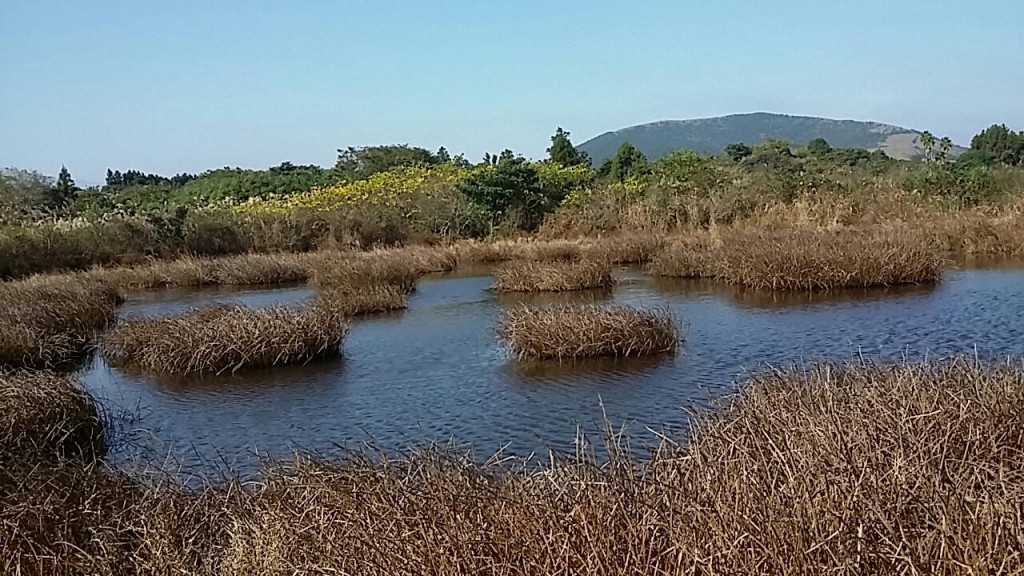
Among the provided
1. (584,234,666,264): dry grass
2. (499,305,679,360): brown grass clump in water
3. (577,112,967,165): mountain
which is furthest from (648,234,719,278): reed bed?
(577,112,967,165): mountain

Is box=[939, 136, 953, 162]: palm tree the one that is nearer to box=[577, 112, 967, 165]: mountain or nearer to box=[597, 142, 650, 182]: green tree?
box=[597, 142, 650, 182]: green tree

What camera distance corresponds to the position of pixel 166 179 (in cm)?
7631

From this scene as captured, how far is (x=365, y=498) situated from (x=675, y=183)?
33074 millimetres

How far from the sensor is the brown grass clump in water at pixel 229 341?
14531 millimetres

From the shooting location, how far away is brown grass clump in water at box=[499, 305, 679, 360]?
1372 centimetres

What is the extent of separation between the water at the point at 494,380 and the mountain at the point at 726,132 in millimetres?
114374

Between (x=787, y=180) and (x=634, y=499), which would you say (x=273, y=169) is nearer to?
(x=787, y=180)

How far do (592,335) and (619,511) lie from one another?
9666 millimetres

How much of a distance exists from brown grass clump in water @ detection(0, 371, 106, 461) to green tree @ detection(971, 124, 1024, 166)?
57719 mm

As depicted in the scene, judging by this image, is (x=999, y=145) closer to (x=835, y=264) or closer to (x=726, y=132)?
(x=835, y=264)

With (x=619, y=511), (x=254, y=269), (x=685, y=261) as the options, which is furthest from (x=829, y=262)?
(x=619, y=511)

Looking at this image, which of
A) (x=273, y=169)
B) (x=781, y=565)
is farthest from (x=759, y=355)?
(x=273, y=169)

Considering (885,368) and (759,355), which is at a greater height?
(885,368)

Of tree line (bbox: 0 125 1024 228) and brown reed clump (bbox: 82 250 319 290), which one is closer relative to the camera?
brown reed clump (bbox: 82 250 319 290)
